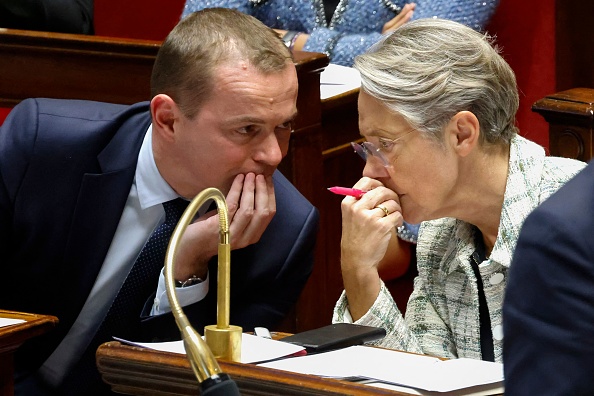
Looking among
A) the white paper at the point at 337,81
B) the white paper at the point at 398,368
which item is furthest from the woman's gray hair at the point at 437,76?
the white paper at the point at 337,81

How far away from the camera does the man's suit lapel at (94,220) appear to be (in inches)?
87.4

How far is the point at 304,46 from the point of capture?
356 cm

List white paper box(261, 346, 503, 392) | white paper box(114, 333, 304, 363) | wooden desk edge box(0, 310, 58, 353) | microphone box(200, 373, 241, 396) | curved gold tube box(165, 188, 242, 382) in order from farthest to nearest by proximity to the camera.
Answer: wooden desk edge box(0, 310, 58, 353)
white paper box(114, 333, 304, 363)
white paper box(261, 346, 503, 392)
curved gold tube box(165, 188, 242, 382)
microphone box(200, 373, 241, 396)

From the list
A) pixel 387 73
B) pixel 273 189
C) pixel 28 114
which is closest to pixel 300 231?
pixel 273 189

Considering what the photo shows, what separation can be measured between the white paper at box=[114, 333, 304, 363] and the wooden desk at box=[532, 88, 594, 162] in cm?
113

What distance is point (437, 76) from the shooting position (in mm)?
1939

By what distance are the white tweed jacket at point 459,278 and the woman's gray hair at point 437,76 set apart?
0.37 feet

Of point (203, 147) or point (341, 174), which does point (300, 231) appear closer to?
point (203, 147)

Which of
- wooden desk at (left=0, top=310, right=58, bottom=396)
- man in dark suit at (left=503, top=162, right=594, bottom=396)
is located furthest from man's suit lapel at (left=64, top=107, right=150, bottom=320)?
man in dark suit at (left=503, top=162, right=594, bottom=396)

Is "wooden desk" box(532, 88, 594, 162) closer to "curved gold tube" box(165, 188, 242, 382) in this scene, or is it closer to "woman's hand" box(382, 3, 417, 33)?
"woman's hand" box(382, 3, 417, 33)

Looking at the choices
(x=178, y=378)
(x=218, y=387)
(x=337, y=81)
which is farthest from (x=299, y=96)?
(x=218, y=387)

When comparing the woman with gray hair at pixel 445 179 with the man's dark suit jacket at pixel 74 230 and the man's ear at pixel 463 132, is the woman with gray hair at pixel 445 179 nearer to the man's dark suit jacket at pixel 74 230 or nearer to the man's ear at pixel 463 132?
the man's ear at pixel 463 132

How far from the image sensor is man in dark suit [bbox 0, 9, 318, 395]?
7.02ft

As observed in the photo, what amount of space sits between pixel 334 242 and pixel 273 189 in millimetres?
790
